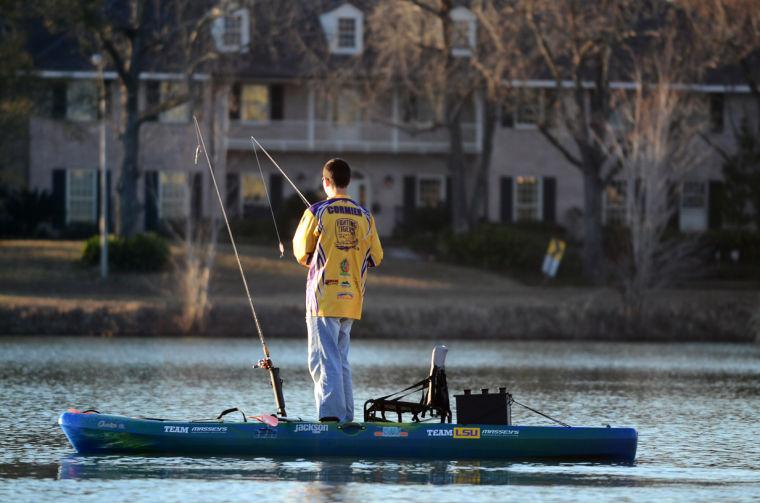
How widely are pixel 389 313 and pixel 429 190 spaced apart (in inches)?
1018

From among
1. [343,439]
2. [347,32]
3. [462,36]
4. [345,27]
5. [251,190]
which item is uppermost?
[345,27]

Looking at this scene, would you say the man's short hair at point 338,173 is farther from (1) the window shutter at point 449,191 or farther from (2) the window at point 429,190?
(2) the window at point 429,190

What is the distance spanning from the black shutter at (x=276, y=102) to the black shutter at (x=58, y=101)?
7.63m

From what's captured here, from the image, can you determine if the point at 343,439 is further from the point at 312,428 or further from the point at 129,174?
the point at 129,174

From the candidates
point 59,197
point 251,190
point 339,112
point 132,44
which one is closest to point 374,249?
point 132,44

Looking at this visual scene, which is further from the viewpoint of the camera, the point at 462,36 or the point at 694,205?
the point at 694,205

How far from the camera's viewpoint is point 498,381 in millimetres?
21344

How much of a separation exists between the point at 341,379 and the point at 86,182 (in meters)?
43.3

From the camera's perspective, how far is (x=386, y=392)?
18938 mm

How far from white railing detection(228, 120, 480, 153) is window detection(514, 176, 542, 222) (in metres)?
2.10

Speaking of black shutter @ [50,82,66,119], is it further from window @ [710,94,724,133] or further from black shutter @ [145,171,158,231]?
window @ [710,94,724,133]

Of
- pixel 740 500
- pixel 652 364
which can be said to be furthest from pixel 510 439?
pixel 652 364

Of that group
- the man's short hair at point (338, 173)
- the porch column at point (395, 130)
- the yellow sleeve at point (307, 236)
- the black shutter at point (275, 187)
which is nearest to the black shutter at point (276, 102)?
the black shutter at point (275, 187)

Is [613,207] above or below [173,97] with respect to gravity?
below
